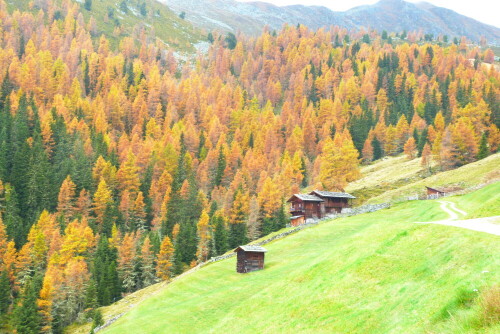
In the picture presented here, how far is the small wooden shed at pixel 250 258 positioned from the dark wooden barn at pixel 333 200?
3478 cm

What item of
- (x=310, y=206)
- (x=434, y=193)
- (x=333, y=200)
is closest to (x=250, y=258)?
(x=310, y=206)

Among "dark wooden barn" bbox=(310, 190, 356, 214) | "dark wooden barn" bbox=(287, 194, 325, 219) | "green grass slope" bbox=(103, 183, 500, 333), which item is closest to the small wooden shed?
"green grass slope" bbox=(103, 183, 500, 333)

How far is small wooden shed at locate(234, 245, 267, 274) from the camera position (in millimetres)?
59312

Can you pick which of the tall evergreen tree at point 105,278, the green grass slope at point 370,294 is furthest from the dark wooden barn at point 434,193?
the tall evergreen tree at point 105,278

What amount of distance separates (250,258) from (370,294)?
3413cm

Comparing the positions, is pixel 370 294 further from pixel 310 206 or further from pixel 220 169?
pixel 220 169

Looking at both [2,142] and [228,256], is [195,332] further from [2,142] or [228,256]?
[2,142]

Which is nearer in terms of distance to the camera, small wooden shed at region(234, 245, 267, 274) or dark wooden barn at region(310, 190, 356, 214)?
small wooden shed at region(234, 245, 267, 274)

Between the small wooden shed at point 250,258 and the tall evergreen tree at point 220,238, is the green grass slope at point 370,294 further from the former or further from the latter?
the tall evergreen tree at point 220,238

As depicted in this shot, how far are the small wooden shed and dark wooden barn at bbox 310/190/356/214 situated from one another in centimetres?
3478

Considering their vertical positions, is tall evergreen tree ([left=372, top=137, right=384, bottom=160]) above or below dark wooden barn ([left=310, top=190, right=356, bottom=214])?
below

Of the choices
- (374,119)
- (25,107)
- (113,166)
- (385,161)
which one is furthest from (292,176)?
(25,107)

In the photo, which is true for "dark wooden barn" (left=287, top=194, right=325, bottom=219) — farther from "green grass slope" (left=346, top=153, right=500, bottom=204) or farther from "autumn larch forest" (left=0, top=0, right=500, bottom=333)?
"green grass slope" (left=346, top=153, right=500, bottom=204)

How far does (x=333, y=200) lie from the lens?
93.9 metres
